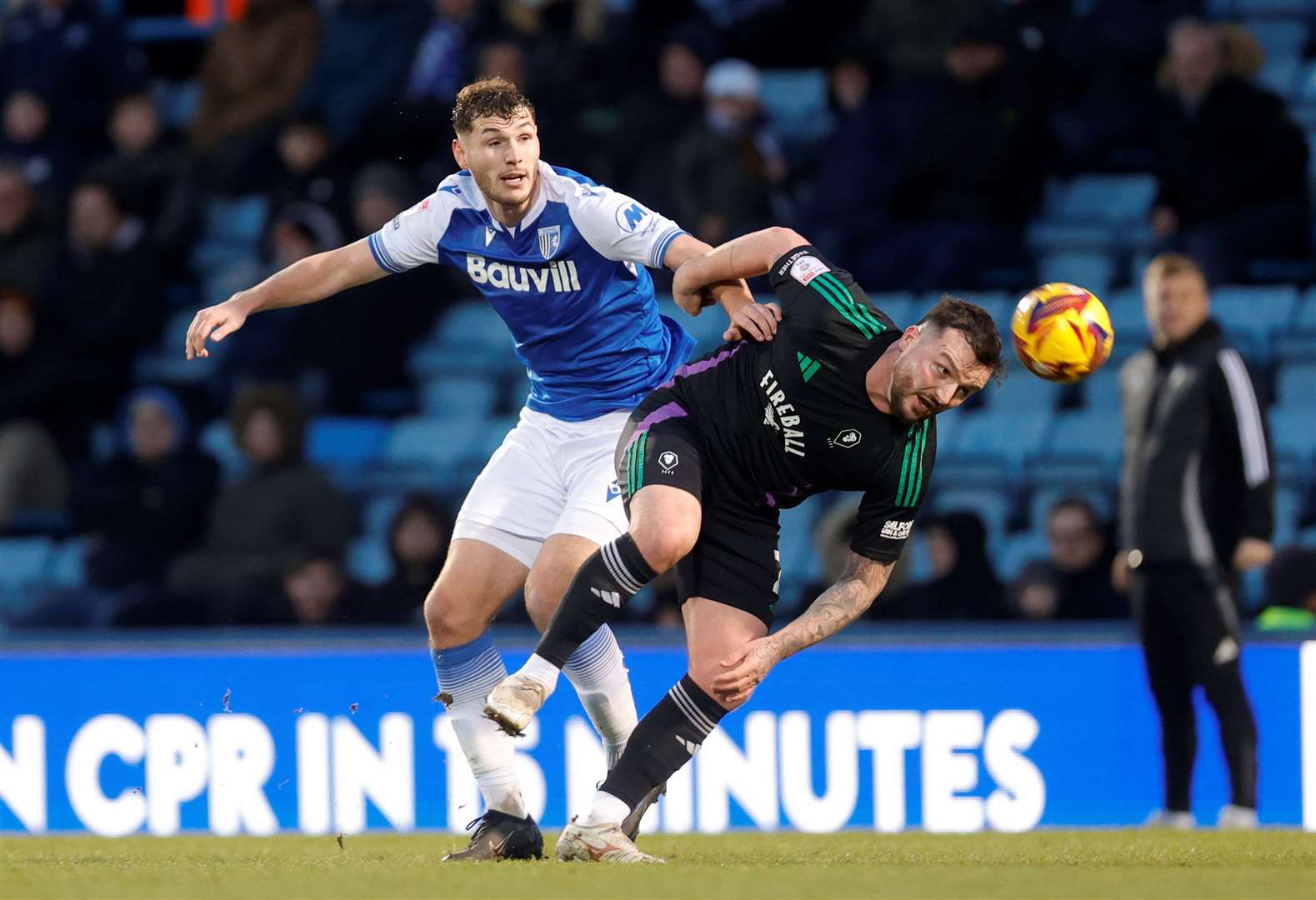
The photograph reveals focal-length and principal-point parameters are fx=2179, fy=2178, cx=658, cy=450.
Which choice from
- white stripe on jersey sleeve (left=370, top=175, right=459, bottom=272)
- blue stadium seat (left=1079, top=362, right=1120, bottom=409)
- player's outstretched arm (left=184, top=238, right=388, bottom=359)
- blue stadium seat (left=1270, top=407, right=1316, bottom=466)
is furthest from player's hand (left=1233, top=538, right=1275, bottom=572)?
player's outstretched arm (left=184, top=238, right=388, bottom=359)

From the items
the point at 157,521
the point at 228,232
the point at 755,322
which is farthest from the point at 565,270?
the point at 228,232

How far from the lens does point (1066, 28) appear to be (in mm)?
11977

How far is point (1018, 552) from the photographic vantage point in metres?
10.3

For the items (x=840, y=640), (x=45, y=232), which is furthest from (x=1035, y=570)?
(x=45, y=232)

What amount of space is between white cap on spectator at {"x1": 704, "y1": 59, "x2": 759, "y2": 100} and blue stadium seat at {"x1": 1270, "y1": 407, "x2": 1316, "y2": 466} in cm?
318

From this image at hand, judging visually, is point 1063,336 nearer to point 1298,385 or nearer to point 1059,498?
point 1059,498

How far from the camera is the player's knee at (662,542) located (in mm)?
5855

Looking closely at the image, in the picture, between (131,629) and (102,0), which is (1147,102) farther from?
(102,0)

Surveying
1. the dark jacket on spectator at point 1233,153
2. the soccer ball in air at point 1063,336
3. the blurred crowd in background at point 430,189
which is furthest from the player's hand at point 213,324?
the dark jacket on spectator at point 1233,153

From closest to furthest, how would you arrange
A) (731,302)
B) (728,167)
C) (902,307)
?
(731,302) → (902,307) → (728,167)

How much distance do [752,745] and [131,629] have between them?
3.30 meters

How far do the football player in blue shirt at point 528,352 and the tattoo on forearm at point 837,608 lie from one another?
64 centimetres

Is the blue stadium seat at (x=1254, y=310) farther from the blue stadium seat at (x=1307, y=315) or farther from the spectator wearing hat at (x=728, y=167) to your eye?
the spectator wearing hat at (x=728, y=167)

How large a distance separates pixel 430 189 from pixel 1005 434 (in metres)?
3.57
